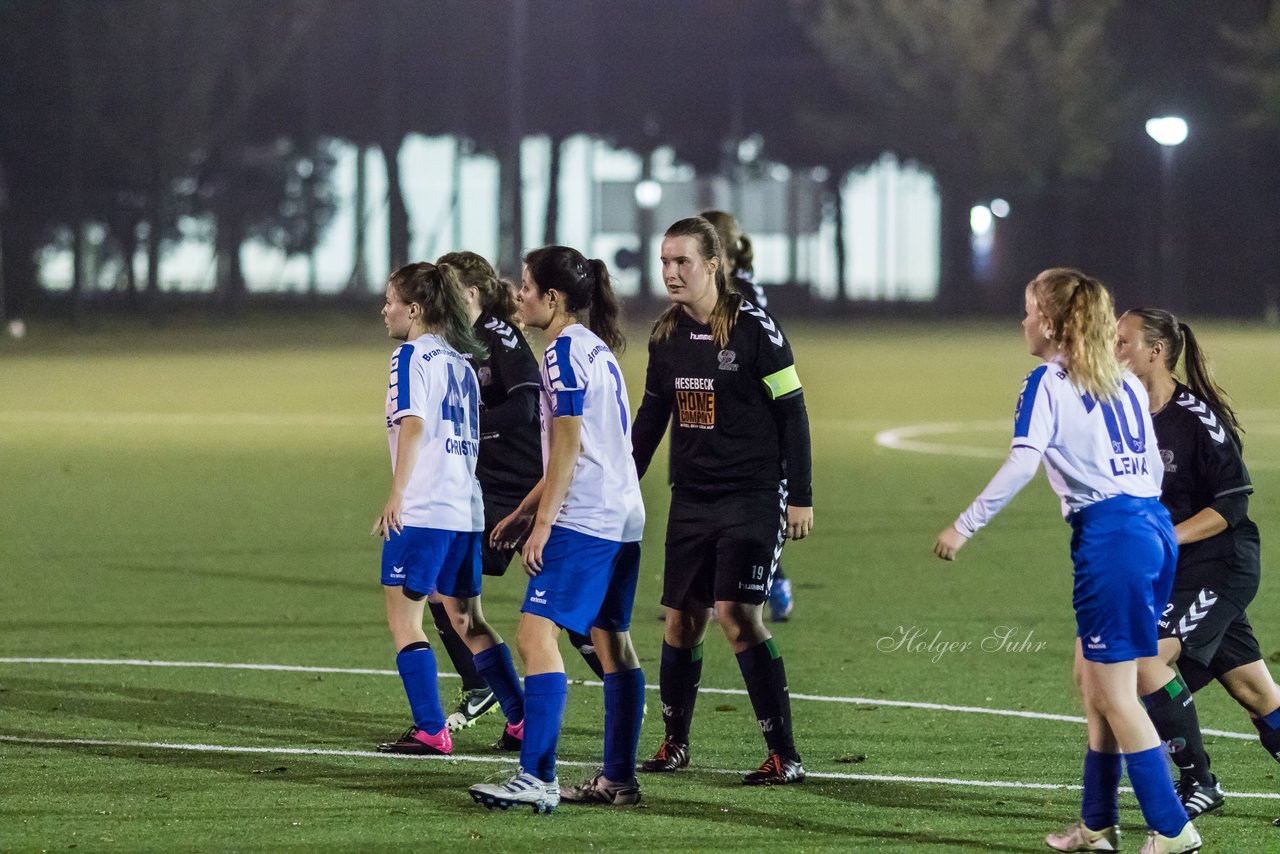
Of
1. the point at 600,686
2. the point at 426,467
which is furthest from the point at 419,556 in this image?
the point at 600,686

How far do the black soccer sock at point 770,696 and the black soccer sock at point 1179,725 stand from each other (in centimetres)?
118

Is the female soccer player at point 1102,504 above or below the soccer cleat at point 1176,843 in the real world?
above

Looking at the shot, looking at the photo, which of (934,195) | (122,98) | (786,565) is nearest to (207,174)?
(122,98)

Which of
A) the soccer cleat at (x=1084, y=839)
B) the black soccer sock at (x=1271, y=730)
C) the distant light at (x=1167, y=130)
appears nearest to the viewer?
the soccer cleat at (x=1084, y=839)

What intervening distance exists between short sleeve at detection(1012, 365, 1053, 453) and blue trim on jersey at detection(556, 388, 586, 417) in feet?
4.45

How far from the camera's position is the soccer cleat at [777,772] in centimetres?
659

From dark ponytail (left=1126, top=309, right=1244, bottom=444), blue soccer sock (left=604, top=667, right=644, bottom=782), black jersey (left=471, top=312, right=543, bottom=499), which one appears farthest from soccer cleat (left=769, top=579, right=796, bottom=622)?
dark ponytail (left=1126, top=309, right=1244, bottom=444)

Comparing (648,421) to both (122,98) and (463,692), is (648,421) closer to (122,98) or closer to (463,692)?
(463,692)

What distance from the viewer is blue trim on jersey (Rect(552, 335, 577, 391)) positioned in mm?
6078

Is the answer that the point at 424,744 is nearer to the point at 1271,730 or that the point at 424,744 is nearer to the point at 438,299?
the point at 438,299

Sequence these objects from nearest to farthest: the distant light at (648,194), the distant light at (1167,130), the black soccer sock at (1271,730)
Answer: the black soccer sock at (1271,730) → the distant light at (1167,130) → the distant light at (648,194)

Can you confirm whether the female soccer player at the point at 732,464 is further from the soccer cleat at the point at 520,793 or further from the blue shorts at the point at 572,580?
the soccer cleat at the point at 520,793

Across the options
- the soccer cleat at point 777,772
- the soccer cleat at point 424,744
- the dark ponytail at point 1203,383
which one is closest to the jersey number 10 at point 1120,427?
the dark ponytail at point 1203,383

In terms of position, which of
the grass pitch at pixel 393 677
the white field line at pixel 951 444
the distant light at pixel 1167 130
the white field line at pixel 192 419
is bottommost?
the white field line at pixel 192 419
